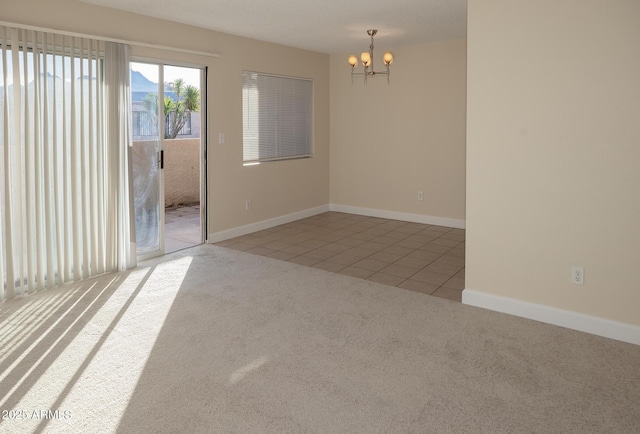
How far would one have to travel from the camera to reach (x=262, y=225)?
646 cm

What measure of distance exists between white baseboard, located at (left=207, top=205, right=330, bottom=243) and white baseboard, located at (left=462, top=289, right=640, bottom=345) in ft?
10.2

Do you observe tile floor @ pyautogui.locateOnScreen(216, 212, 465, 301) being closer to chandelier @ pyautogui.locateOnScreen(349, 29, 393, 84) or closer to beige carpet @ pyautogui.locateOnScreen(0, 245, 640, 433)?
beige carpet @ pyautogui.locateOnScreen(0, 245, 640, 433)

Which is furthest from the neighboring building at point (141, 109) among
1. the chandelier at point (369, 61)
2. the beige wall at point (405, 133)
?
the beige wall at point (405, 133)

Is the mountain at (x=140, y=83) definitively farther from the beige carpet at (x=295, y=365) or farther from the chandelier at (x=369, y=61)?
the chandelier at (x=369, y=61)

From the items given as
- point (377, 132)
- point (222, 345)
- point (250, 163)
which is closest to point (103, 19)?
point (250, 163)

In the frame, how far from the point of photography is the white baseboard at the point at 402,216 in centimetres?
666

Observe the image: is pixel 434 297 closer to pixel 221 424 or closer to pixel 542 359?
pixel 542 359

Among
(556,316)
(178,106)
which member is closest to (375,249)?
(556,316)

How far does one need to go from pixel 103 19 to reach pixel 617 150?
4238 millimetres

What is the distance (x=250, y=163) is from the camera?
6238 mm

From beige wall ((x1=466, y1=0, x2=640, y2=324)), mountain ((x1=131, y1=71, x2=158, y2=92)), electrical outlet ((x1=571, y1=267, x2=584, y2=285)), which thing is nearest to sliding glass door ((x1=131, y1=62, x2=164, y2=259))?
→ mountain ((x1=131, y1=71, x2=158, y2=92))

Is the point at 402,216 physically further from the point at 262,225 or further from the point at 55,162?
the point at 55,162

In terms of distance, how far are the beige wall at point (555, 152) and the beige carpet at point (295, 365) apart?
0.39m

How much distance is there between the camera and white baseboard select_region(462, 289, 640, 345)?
10.2 ft
